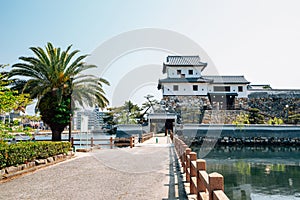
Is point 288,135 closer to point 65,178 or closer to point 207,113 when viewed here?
point 207,113

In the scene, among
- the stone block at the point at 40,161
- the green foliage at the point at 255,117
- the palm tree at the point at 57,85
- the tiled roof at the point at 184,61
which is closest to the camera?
the stone block at the point at 40,161

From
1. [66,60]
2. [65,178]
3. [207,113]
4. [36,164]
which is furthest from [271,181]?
[207,113]

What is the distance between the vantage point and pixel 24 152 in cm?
884

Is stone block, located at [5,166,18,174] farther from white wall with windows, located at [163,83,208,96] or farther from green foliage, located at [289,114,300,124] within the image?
green foliage, located at [289,114,300,124]

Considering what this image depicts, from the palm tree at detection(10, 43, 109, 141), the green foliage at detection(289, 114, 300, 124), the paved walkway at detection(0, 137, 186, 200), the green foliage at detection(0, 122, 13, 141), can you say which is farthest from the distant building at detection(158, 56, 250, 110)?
the green foliage at detection(0, 122, 13, 141)

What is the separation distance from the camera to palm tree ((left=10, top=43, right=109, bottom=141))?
17422mm

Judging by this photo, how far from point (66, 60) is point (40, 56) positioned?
65.7 inches

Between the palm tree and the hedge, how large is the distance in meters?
6.55

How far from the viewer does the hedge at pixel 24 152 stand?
774 centimetres

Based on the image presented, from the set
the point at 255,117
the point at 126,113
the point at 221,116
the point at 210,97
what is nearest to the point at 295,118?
the point at 255,117

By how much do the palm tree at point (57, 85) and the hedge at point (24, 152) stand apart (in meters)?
6.55

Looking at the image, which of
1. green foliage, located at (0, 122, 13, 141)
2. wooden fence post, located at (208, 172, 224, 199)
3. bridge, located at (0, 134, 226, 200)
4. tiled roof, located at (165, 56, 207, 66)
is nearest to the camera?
wooden fence post, located at (208, 172, 224, 199)

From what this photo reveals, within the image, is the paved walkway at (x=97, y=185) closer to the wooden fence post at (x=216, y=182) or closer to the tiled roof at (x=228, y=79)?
the wooden fence post at (x=216, y=182)

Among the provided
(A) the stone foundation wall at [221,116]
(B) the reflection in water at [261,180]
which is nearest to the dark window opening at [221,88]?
(A) the stone foundation wall at [221,116]
